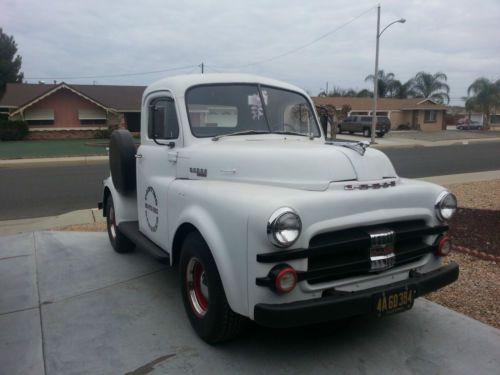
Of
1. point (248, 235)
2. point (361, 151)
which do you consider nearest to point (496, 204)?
point (361, 151)

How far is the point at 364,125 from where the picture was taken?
1465 inches

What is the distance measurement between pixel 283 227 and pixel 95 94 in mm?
40035

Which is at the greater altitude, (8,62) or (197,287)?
(8,62)

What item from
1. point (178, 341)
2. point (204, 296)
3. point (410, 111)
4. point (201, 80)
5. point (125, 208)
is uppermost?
point (410, 111)

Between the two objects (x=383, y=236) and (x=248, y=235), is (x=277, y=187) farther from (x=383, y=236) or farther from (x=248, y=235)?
(x=383, y=236)

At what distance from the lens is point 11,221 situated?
27.9 ft

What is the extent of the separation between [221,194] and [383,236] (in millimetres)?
1143

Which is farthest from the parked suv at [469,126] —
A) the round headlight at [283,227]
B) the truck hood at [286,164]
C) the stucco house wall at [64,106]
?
the round headlight at [283,227]

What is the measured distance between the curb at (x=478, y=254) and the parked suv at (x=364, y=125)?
32.0 meters

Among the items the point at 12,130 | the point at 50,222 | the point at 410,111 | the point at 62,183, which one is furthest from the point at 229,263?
the point at 410,111

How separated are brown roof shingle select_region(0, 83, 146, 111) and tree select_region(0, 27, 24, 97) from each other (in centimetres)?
1996

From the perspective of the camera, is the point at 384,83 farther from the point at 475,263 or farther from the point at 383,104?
the point at 475,263

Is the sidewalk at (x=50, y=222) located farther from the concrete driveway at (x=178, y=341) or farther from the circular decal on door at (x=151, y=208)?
the circular decal on door at (x=151, y=208)

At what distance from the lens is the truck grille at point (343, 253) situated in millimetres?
3002
